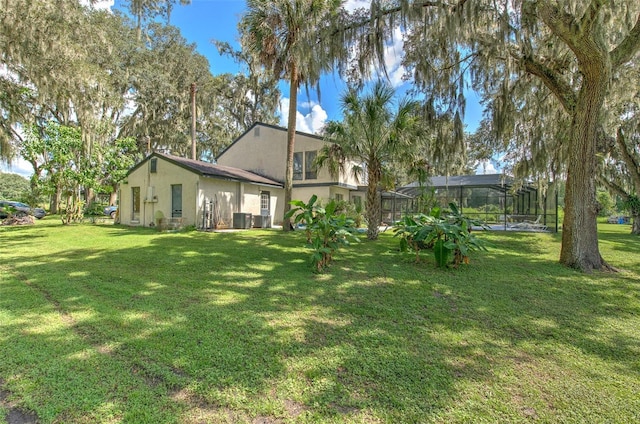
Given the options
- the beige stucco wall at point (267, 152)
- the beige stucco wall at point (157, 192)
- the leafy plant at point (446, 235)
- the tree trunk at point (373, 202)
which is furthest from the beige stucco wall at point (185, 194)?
the leafy plant at point (446, 235)

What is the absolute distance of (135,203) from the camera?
15.4 metres

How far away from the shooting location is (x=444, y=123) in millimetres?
9703

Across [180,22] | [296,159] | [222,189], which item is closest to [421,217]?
[222,189]

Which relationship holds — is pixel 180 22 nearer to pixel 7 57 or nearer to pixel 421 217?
pixel 7 57

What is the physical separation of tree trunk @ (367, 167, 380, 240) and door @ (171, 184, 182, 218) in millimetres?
8816

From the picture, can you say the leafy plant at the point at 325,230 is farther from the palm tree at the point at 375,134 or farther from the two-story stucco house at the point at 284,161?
the two-story stucco house at the point at 284,161

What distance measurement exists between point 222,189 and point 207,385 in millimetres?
13040

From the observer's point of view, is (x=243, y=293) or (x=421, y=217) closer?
(x=243, y=293)

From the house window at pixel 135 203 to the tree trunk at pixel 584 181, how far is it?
1691 centimetres

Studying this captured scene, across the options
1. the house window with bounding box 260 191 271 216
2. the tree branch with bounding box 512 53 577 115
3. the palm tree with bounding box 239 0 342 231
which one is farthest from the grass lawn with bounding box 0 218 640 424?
the house window with bounding box 260 191 271 216

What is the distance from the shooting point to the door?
1388 cm

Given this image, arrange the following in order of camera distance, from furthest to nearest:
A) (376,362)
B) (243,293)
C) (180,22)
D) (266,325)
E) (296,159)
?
(180,22), (296,159), (243,293), (266,325), (376,362)

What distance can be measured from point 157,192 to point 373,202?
10473mm

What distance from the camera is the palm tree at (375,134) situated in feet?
30.8
